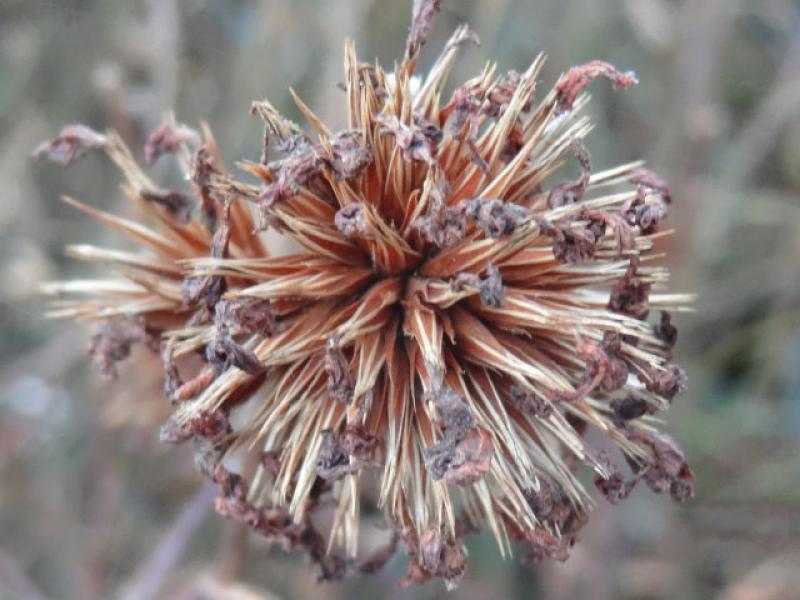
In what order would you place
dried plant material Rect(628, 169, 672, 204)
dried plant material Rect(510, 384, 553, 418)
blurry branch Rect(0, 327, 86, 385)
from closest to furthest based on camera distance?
dried plant material Rect(510, 384, 553, 418) → dried plant material Rect(628, 169, 672, 204) → blurry branch Rect(0, 327, 86, 385)

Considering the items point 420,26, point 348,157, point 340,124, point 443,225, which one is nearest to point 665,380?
point 443,225

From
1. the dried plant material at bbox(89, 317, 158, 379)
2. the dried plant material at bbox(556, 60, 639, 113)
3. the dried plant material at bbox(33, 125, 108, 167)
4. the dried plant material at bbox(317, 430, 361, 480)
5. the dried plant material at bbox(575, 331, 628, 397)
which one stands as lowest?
the dried plant material at bbox(575, 331, 628, 397)

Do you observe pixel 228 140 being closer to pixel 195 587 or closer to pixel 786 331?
pixel 195 587

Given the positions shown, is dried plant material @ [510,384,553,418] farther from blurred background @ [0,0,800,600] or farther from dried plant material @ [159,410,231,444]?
blurred background @ [0,0,800,600]

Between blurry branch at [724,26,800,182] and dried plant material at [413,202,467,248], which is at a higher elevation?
dried plant material at [413,202,467,248]

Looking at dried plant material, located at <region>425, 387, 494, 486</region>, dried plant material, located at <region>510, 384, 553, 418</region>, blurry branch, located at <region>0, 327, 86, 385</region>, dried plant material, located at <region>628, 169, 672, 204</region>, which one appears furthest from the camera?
blurry branch, located at <region>0, 327, 86, 385</region>

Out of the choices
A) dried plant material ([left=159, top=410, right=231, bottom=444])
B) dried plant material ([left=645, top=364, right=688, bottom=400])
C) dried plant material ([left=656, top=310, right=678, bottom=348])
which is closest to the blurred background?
dried plant material ([left=159, top=410, right=231, bottom=444])

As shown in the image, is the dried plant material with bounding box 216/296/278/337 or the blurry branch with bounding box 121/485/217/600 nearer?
the dried plant material with bounding box 216/296/278/337

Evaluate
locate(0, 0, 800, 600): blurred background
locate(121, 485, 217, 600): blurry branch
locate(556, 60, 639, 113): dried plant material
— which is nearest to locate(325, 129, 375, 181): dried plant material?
locate(556, 60, 639, 113): dried plant material

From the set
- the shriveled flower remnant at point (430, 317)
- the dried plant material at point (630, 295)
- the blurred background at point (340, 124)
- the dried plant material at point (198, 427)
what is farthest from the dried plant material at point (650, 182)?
the blurred background at point (340, 124)

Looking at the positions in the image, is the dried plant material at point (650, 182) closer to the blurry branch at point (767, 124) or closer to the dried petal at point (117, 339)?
the dried petal at point (117, 339)
